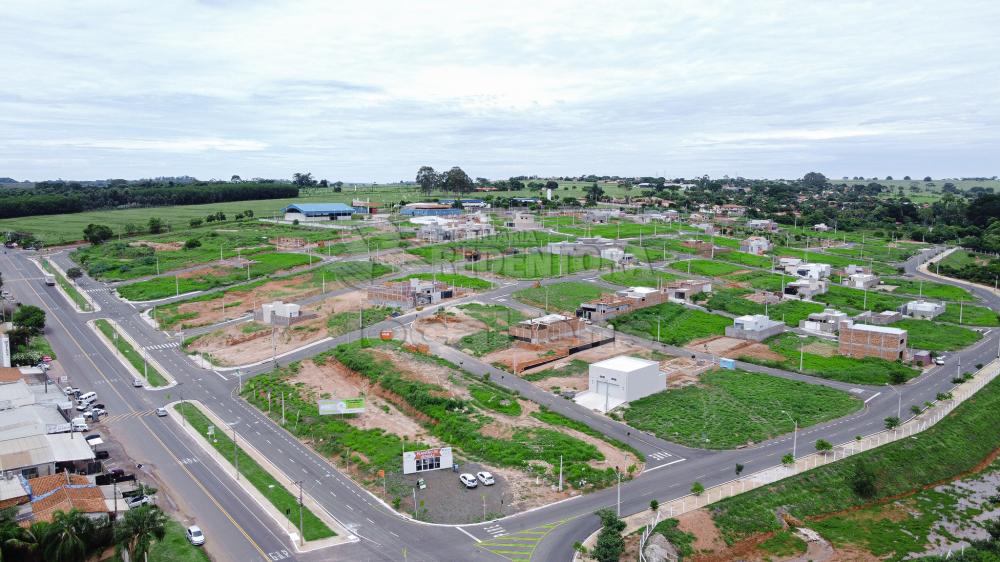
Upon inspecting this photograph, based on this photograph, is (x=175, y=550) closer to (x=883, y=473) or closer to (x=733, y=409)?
(x=733, y=409)

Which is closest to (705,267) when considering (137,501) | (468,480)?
(468,480)

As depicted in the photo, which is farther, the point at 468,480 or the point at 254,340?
the point at 254,340

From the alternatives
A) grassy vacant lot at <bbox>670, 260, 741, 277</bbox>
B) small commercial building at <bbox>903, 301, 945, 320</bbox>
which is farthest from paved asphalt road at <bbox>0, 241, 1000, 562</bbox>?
grassy vacant lot at <bbox>670, 260, 741, 277</bbox>

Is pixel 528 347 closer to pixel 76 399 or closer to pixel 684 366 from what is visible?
pixel 684 366

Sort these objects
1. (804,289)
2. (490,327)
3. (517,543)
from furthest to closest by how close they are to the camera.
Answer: (804,289) → (490,327) → (517,543)

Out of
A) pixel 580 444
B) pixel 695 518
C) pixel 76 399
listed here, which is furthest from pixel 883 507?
pixel 76 399

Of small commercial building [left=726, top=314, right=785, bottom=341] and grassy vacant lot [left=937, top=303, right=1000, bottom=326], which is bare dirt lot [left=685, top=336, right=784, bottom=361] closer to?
small commercial building [left=726, top=314, right=785, bottom=341]
